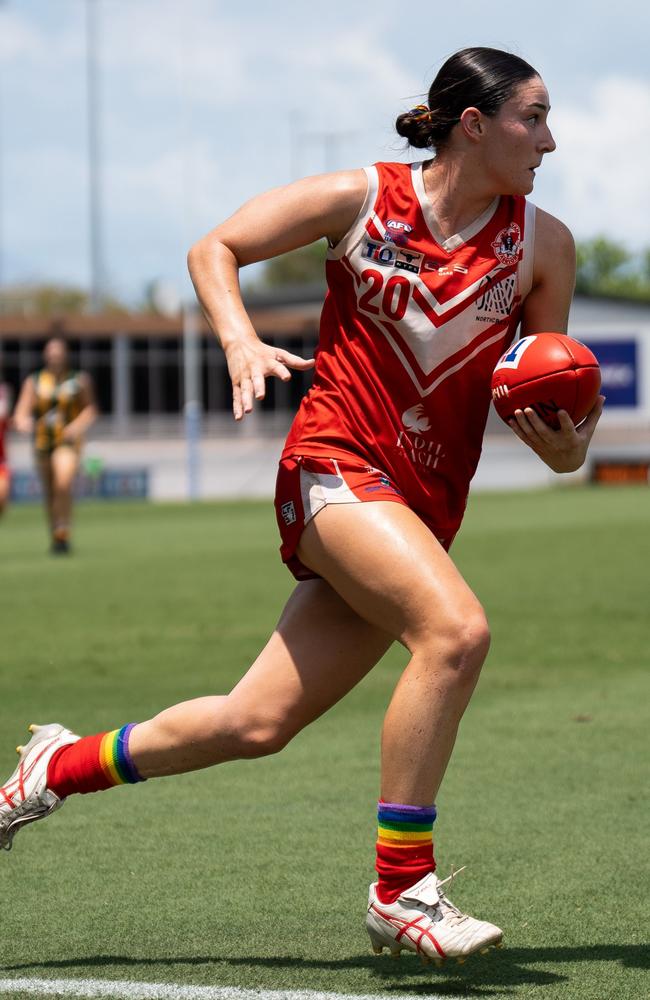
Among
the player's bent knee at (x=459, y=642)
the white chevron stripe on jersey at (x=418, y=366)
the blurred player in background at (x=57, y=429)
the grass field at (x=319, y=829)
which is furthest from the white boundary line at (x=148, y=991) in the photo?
the blurred player in background at (x=57, y=429)

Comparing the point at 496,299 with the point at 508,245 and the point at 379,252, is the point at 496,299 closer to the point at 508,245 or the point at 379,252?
the point at 508,245

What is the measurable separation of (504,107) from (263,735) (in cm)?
182

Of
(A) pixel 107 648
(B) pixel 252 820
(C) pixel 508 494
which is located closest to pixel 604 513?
(C) pixel 508 494

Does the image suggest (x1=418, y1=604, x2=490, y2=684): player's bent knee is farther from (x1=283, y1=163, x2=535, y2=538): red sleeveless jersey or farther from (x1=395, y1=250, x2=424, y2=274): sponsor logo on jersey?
(x1=395, y1=250, x2=424, y2=274): sponsor logo on jersey

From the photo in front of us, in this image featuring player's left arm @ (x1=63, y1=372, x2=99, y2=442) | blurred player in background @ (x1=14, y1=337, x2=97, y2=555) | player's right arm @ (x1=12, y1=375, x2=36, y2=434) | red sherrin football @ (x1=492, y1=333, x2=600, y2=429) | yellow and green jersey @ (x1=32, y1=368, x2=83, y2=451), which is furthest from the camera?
yellow and green jersey @ (x1=32, y1=368, x2=83, y2=451)

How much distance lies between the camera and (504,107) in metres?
4.57

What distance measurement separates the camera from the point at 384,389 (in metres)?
4.61

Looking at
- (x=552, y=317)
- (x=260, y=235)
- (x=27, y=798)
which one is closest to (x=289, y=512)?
(x=260, y=235)

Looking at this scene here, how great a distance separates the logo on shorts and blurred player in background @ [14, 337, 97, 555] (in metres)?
15.3

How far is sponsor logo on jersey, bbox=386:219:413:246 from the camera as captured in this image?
4.60 m

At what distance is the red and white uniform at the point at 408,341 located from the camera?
15.0ft

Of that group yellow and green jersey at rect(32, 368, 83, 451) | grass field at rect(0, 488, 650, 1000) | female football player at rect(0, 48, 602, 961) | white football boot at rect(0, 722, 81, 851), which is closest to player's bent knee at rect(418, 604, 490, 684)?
female football player at rect(0, 48, 602, 961)

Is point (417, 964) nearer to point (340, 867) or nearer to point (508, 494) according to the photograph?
point (340, 867)

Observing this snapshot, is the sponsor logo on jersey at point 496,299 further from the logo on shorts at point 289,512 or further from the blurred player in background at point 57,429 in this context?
the blurred player in background at point 57,429
